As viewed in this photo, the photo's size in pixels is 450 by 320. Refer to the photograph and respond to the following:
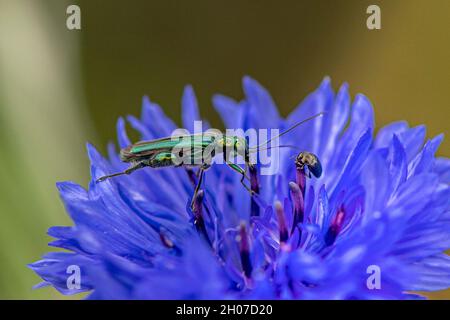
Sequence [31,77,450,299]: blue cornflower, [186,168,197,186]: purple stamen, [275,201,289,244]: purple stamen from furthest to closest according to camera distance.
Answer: [186,168,197,186]: purple stamen, [275,201,289,244]: purple stamen, [31,77,450,299]: blue cornflower

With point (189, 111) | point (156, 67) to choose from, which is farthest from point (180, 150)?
point (156, 67)

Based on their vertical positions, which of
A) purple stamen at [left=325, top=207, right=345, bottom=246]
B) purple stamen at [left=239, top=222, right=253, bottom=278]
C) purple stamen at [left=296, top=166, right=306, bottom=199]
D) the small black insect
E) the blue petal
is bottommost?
purple stamen at [left=239, top=222, right=253, bottom=278]

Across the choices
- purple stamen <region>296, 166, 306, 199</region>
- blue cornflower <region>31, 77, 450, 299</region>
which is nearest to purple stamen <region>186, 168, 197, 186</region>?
blue cornflower <region>31, 77, 450, 299</region>

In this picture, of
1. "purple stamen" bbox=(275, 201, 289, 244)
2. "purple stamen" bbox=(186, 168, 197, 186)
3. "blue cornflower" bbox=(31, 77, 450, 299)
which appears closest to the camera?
"blue cornflower" bbox=(31, 77, 450, 299)

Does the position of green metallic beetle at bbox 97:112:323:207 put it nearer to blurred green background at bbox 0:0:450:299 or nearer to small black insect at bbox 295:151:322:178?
small black insect at bbox 295:151:322:178

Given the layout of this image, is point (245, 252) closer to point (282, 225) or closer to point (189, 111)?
point (282, 225)

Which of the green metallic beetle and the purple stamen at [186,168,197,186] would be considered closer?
the green metallic beetle

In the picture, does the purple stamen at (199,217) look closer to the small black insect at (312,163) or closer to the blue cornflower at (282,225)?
the blue cornflower at (282,225)

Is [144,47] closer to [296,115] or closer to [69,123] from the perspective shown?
[69,123]

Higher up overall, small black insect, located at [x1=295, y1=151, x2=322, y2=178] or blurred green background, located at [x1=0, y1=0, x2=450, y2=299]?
blurred green background, located at [x1=0, y1=0, x2=450, y2=299]
